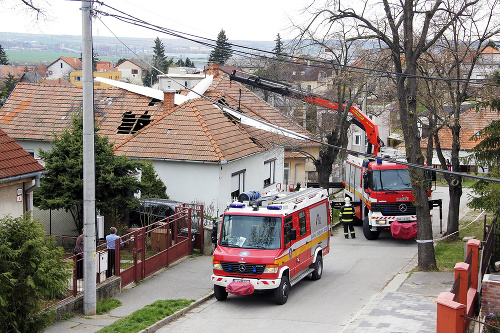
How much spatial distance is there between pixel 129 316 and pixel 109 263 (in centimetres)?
242

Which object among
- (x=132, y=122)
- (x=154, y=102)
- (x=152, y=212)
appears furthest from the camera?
(x=154, y=102)

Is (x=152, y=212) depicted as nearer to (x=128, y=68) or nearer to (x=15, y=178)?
(x=15, y=178)

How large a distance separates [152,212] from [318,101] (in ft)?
34.4

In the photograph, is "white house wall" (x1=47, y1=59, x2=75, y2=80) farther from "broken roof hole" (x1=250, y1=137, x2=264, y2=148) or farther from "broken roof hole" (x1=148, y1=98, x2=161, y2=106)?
"broken roof hole" (x1=250, y1=137, x2=264, y2=148)

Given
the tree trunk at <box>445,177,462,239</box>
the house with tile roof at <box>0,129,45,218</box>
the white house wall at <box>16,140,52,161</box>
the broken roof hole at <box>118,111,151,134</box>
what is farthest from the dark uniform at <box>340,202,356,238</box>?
the white house wall at <box>16,140,52,161</box>

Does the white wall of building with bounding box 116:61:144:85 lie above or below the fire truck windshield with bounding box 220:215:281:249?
above

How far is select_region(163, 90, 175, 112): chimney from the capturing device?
2658 cm

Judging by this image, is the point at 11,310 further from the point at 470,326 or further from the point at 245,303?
the point at 470,326

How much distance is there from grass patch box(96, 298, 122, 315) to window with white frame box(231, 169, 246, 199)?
1090 cm

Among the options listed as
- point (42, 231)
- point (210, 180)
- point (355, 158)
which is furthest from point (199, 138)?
point (42, 231)

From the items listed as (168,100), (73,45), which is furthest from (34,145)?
(73,45)

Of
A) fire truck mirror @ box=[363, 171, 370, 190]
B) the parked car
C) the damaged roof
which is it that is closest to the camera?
the parked car

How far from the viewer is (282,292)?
45.8ft

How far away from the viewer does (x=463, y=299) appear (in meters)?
11.4
